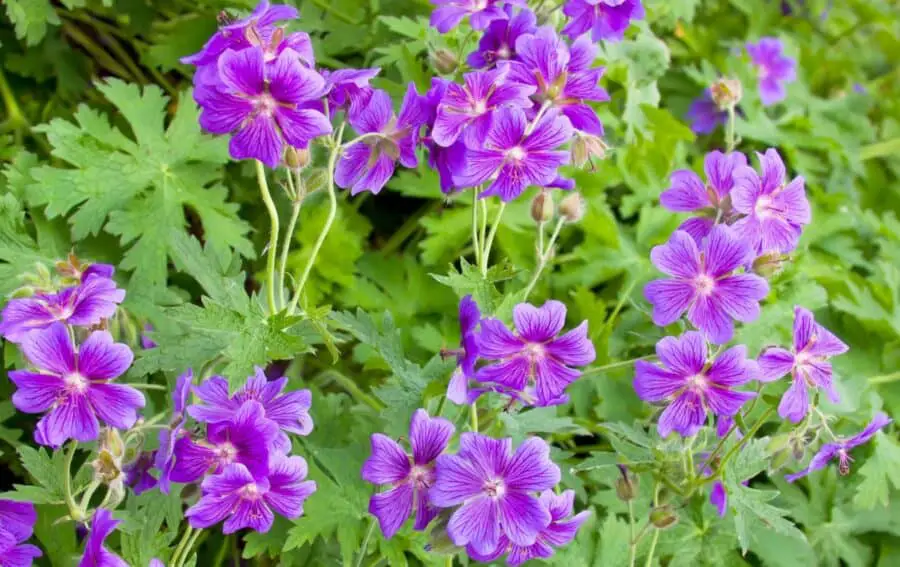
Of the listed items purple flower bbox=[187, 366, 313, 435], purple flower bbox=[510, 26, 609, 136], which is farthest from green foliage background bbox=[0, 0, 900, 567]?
purple flower bbox=[510, 26, 609, 136]

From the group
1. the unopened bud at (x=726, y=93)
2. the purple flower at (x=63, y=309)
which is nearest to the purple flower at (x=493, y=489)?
the purple flower at (x=63, y=309)

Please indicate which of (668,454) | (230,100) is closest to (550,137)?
(230,100)

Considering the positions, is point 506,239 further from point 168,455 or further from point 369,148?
point 168,455

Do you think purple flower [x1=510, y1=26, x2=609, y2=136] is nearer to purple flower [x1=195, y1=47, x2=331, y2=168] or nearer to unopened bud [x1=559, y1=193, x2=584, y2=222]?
unopened bud [x1=559, y1=193, x2=584, y2=222]

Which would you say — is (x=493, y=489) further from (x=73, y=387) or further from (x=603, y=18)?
(x=603, y=18)

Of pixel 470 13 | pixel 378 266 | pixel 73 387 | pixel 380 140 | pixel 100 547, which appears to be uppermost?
pixel 470 13

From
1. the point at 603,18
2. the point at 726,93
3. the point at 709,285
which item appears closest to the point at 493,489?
the point at 709,285

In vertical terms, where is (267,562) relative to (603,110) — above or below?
below
